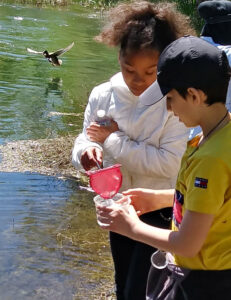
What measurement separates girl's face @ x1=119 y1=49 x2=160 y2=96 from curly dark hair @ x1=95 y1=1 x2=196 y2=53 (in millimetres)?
27

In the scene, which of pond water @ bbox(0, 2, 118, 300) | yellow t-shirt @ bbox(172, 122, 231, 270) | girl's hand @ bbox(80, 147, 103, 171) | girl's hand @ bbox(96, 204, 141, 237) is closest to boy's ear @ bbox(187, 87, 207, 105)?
yellow t-shirt @ bbox(172, 122, 231, 270)

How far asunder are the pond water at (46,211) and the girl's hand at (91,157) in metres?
1.21

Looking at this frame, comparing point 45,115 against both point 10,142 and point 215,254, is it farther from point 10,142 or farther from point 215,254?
point 215,254

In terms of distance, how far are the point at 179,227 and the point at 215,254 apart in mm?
140

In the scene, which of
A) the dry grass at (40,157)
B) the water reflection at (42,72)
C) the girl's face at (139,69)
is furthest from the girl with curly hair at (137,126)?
the water reflection at (42,72)

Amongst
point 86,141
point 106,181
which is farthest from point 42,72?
point 106,181

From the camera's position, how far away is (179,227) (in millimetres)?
1705

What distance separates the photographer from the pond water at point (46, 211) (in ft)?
11.7

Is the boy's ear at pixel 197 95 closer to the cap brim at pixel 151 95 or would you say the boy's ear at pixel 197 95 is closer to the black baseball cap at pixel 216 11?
the cap brim at pixel 151 95

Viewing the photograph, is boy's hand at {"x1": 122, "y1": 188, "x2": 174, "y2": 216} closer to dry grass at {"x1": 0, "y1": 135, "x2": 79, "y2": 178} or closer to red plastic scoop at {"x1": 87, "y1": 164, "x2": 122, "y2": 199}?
red plastic scoop at {"x1": 87, "y1": 164, "x2": 122, "y2": 199}

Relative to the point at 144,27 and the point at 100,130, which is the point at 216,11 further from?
the point at 100,130

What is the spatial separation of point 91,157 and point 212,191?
886 millimetres

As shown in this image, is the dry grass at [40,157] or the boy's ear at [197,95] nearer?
the boy's ear at [197,95]

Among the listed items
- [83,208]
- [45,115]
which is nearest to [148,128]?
[83,208]
